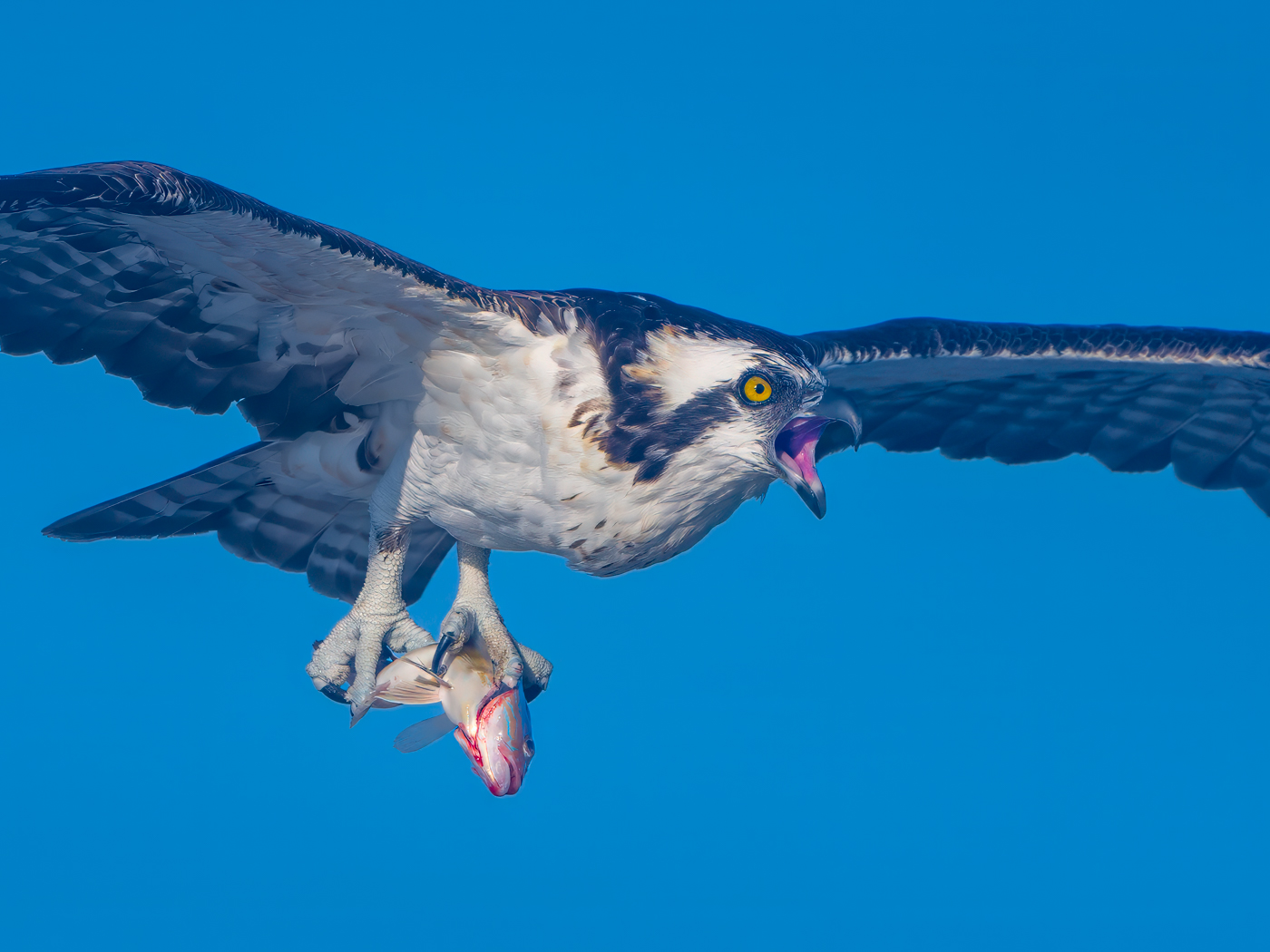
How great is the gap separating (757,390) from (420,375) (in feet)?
4.51

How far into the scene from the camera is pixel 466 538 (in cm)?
525

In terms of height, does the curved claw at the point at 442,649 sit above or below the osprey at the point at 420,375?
below

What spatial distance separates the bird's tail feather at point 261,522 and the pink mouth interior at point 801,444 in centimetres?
186

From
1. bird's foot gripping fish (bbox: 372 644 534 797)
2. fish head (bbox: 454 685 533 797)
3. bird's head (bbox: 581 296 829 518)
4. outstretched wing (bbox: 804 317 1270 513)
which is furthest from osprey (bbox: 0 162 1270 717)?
fish head (bbox: 454 685 533 797)

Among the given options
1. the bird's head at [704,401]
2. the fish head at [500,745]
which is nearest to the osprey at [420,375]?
the bird's head at [704,401]

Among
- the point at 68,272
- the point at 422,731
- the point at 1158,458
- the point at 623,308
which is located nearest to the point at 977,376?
the point at 1158,458

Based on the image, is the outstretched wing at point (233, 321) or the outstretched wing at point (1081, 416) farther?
the outstretched wing at point (1081, 416)

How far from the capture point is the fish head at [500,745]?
4.85 metres

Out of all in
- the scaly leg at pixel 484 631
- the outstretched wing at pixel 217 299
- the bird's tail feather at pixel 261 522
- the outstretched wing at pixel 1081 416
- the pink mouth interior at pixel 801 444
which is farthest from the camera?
the outstretched wing at pixel 1081 416

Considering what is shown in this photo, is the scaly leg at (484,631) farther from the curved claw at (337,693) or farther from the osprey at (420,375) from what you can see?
the curved claw at (337,693)

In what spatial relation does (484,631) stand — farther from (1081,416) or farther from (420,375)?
(1081,416)

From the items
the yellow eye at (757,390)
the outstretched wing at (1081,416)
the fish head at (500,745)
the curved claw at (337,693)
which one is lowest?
the fish head at (500,745)

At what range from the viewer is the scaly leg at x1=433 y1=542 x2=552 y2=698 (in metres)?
5.30

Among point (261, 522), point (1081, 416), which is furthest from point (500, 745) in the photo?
point (1081, 416)
